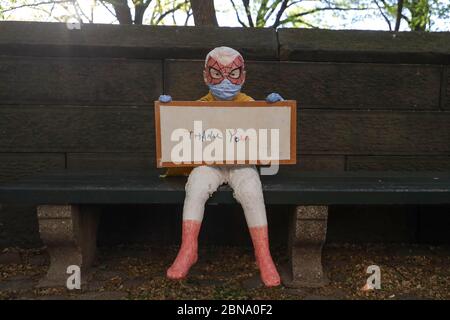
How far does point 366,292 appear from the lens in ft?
8.34

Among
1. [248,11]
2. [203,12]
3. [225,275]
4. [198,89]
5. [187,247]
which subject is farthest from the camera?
[248,11]

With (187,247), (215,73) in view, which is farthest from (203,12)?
(187,247)

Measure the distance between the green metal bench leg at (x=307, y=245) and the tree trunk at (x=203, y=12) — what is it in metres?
3.63

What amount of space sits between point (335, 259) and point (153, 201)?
1.47 metres

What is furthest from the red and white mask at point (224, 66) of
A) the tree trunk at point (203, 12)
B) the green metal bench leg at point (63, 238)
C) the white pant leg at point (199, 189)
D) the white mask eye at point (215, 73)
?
the tree trunk at point (203, 12)

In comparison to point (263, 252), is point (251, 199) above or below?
above

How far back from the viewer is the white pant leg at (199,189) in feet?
7.84

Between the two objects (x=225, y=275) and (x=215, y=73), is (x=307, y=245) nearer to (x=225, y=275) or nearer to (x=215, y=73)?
(x=225, y=275)

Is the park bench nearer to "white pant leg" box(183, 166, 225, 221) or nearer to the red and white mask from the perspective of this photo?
"white pant leg" box(183, 166, 225, 221)

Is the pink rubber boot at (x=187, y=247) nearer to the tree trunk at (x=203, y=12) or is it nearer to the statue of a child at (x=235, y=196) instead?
the statue of a child at (x=235, y=196)

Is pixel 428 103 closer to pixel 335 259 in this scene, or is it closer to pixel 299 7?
pixel 335 259

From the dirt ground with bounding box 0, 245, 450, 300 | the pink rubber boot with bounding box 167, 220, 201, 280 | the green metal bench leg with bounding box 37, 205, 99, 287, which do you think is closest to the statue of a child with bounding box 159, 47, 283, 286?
the pink rubber boot with bounding box 167, 220, 201, 280

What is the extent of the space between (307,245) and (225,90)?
1099 mm

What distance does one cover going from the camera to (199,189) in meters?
2.42
